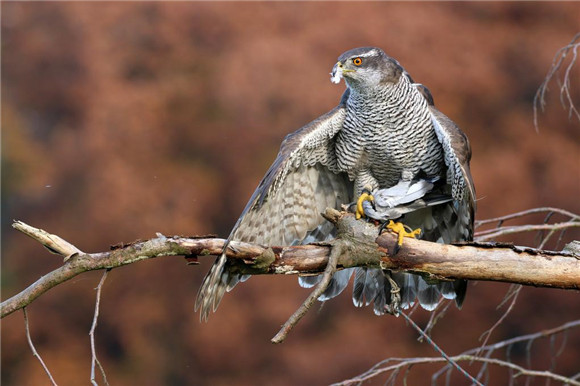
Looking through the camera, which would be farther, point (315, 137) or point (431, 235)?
point (431, 235)

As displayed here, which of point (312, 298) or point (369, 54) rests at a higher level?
point (369, 54)

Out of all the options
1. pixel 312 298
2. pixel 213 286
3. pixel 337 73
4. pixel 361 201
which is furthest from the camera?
pixel 337 73

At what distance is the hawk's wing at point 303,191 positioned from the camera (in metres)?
3.64

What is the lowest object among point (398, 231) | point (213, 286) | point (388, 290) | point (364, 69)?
point (388, 290)

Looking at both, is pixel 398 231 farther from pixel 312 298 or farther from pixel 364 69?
pixel 364 69

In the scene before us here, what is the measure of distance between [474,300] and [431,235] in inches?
143

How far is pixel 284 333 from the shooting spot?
2439mm

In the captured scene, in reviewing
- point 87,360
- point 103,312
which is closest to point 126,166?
point 103,312

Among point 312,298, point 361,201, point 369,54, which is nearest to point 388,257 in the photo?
point 361,201

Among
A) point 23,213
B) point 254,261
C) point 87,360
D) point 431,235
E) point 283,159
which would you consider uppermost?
point 283,159

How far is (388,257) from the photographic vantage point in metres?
3.19

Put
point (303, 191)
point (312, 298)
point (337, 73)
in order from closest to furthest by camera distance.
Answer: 1. point (312, 298)
2. point (337, 73)
3. point (303, 191)

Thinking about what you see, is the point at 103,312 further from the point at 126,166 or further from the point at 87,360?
the point at 126,166

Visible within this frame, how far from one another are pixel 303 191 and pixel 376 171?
443 mm
